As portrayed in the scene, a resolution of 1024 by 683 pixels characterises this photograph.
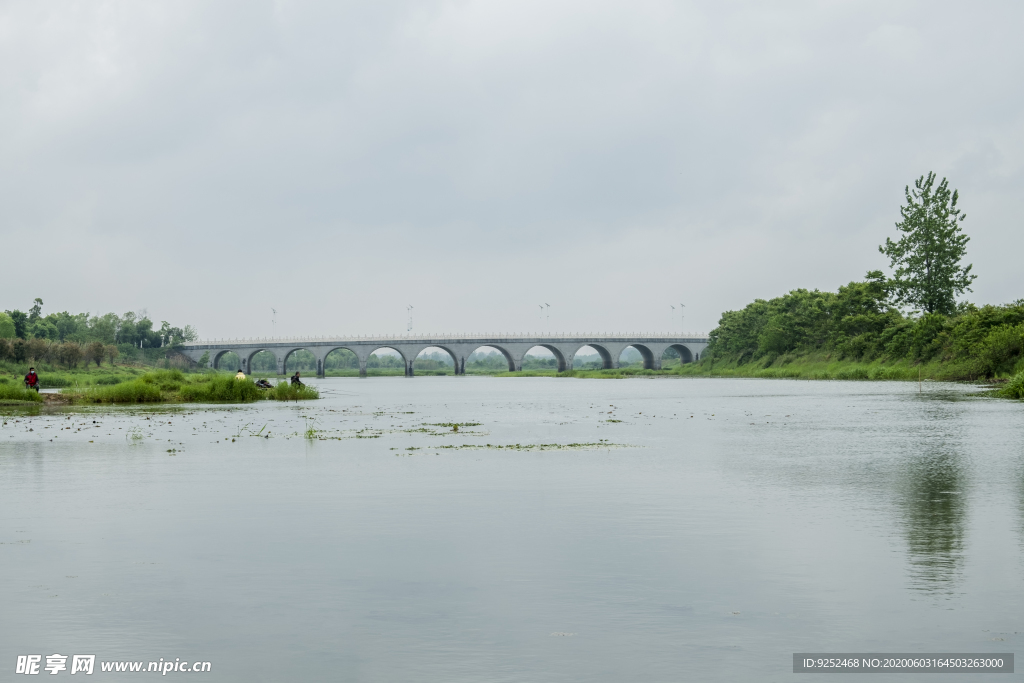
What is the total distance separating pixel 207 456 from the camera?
18.0 metres

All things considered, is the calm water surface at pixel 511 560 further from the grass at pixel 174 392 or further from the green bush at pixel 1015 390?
the grass at pixel 174 392

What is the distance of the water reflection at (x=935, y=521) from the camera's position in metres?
7.75

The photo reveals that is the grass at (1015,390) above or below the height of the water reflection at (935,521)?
above

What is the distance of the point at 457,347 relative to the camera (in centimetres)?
14688

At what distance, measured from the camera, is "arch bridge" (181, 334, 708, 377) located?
138875 mm

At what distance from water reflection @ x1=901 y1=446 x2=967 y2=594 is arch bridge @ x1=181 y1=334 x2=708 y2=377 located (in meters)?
128

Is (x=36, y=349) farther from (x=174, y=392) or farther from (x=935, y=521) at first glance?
(x=935, y=521)

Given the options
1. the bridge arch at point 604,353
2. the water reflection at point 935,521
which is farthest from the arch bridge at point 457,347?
the water reflection at point 935,521

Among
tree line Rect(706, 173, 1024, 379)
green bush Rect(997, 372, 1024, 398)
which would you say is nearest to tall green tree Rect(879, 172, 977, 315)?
tree line Rect(706, 173, 1024, 379)

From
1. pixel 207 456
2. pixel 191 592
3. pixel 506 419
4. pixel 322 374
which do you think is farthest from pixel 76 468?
pixel 322 374

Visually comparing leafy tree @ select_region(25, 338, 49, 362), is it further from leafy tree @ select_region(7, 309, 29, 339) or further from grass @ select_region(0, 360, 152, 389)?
leafy tree @ select_region(7, 309, 29, 339)

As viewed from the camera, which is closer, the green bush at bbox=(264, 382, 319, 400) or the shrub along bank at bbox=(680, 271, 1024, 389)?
the green bush at bbox=(264, 382, 319, 400)

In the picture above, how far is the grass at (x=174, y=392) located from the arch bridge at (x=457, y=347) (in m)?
95.5

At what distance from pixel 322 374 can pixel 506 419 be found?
380 feet
